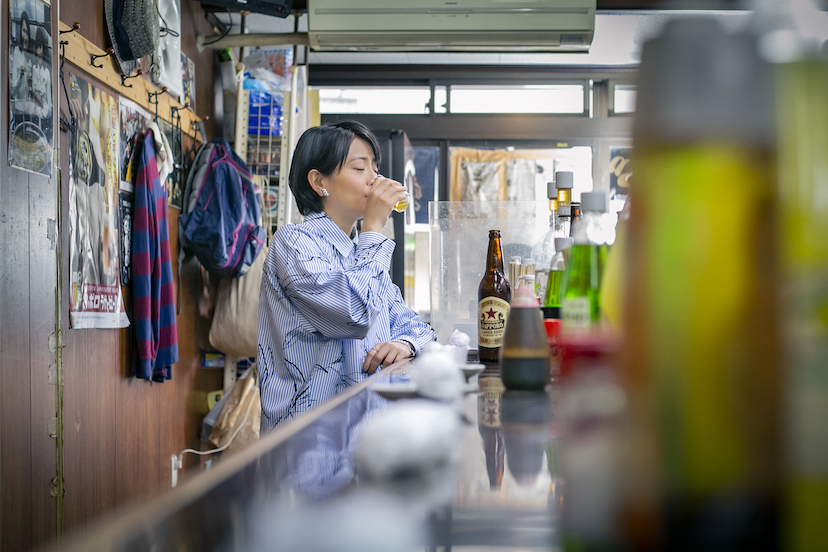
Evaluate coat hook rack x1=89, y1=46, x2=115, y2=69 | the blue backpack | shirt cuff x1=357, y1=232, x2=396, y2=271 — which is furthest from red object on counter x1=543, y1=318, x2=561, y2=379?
the blue backpack

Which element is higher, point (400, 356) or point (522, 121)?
point (522, 121)

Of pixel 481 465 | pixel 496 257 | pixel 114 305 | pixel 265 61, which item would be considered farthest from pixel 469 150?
pixel 481 465

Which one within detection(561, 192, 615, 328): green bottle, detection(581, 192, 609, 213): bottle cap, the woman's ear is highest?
the woman's ear

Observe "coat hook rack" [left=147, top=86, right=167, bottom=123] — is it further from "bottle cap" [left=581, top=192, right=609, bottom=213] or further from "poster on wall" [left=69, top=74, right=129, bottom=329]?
"bottle cap" [left=581, top=192, right=609, bottom=213]

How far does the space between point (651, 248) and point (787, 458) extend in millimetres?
95

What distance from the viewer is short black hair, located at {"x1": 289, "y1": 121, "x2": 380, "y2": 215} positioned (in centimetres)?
192

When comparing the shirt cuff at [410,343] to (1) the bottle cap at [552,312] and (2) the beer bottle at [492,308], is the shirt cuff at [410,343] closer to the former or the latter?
(2) the beer bottle at [492,308]

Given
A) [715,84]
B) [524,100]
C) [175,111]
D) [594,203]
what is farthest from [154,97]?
[715,84]

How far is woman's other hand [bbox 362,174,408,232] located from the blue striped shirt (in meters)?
0.04

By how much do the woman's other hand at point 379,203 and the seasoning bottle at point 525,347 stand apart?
0.91m

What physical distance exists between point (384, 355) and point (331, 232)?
40 centimetres

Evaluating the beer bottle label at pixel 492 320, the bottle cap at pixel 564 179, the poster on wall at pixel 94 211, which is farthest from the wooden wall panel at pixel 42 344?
the bottle cap at pixel 564 179

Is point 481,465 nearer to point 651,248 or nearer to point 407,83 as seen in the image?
point 651,248

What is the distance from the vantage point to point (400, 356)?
1.65 metres
